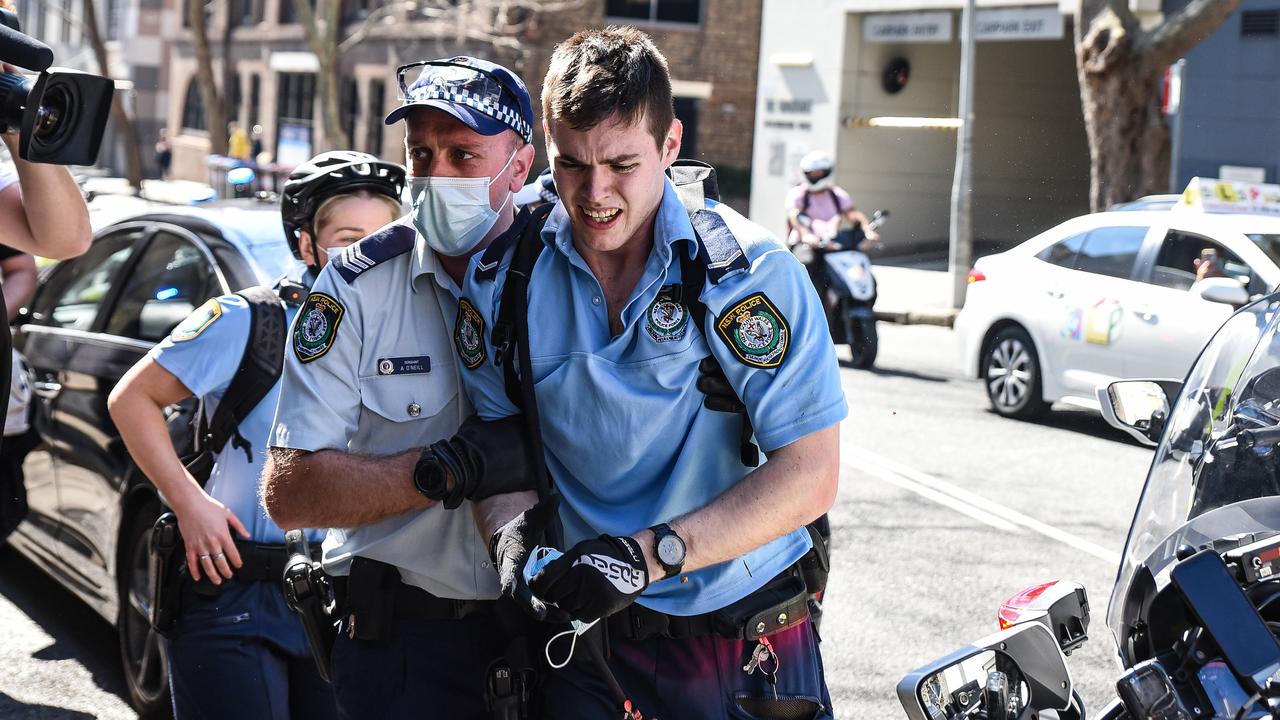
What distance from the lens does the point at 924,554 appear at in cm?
710

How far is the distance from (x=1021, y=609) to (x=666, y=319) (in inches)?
31.2

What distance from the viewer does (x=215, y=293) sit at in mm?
5031

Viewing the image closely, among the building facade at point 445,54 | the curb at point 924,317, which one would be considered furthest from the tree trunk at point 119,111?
the curb at point 924,317

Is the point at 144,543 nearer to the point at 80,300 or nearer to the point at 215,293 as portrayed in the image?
the point at 215,293

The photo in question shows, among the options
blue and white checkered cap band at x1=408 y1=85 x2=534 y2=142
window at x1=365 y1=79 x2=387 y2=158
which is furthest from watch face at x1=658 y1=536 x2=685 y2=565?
window at x1=365 y1=79 x2=387 y2=158

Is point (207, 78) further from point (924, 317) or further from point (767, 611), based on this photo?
point (767, 611)

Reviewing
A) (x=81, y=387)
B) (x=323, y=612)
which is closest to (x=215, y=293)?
(x=81, y=387)

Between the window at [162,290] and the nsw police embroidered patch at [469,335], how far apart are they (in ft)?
8.03

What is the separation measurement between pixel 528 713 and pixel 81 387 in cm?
327

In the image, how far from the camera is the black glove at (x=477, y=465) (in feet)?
8.54

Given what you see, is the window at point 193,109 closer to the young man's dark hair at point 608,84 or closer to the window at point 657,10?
the window at point 657,10

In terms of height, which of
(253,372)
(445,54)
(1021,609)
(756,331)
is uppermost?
(445,54)

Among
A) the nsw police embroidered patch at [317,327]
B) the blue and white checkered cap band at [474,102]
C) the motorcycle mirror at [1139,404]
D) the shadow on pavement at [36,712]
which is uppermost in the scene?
the blue and white checkered cap band at [474,102]

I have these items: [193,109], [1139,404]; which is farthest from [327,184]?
[193,109]
